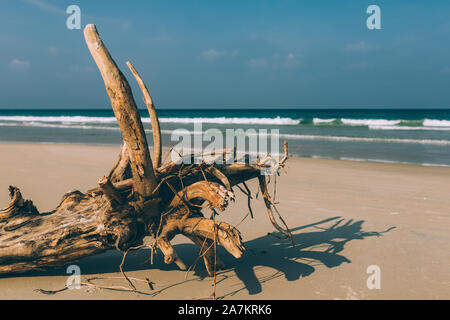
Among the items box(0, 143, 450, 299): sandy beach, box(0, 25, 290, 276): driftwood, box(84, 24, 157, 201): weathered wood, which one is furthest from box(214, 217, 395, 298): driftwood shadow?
box(84, 24, 157, 201): weathered wood

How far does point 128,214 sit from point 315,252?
218 cm

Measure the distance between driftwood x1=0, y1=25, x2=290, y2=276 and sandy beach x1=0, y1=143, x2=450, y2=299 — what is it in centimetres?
28

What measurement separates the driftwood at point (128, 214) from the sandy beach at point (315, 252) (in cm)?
28

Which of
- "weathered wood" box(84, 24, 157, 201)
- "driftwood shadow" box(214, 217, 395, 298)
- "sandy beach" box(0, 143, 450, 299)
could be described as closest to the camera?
"weathered wood" box(84, 24, 157, 201)

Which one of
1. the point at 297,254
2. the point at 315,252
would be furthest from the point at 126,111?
the point at 315,252

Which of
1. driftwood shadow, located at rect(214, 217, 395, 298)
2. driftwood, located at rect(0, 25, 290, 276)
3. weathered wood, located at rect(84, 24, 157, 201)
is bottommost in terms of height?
driftwood shadow, located at rect(214, 217, 395, 298)

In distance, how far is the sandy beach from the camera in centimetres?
327

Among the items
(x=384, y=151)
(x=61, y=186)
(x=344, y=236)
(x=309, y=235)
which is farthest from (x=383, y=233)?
(x=384, y=151)

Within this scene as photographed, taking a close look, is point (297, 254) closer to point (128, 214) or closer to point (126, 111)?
point (128, 214)

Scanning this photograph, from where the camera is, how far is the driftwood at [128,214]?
3059 mm

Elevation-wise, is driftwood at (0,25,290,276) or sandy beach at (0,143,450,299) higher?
driftwood at (0,25,290,276)

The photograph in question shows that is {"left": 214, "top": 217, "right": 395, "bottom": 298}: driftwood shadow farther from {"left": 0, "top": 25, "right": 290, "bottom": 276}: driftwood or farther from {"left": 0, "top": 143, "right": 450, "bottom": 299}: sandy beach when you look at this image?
{"left": 0, "top": 25, "right": 290, "bottom": 276}: driftwood

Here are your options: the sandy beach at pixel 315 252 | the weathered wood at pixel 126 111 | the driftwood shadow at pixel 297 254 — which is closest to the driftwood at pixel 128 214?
→ the weathered wood at pixel 126 111

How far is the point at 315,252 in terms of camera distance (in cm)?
420
